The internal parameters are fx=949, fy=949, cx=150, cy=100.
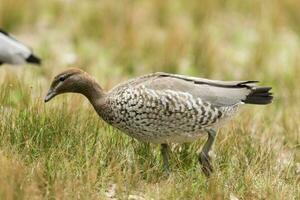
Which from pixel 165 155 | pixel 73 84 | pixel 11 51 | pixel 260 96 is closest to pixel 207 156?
pixel 165 155

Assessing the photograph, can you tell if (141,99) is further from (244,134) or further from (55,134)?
(244,134)

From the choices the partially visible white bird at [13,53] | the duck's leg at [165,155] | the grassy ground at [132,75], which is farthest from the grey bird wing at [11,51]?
the duck's leg at [165,155]

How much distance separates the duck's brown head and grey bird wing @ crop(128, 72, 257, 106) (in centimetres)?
35

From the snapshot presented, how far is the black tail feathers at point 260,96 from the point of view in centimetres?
776

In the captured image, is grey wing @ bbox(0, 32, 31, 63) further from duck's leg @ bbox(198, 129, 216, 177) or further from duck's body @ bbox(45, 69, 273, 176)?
duck's leg @ bbox(198, 129, 216, 177)

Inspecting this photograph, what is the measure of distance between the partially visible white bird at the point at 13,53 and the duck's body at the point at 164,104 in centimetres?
333

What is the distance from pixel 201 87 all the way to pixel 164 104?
435mm

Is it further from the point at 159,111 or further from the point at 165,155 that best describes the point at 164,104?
the point at 165,155

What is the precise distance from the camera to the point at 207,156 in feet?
24.0

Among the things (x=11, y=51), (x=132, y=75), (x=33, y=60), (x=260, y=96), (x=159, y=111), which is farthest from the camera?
(x=132, y=75)

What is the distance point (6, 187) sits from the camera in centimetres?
614

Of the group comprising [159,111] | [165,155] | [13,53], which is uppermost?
[13,53]

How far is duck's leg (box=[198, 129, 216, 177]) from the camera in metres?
7.24

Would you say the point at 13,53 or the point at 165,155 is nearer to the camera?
the point at 165,155
